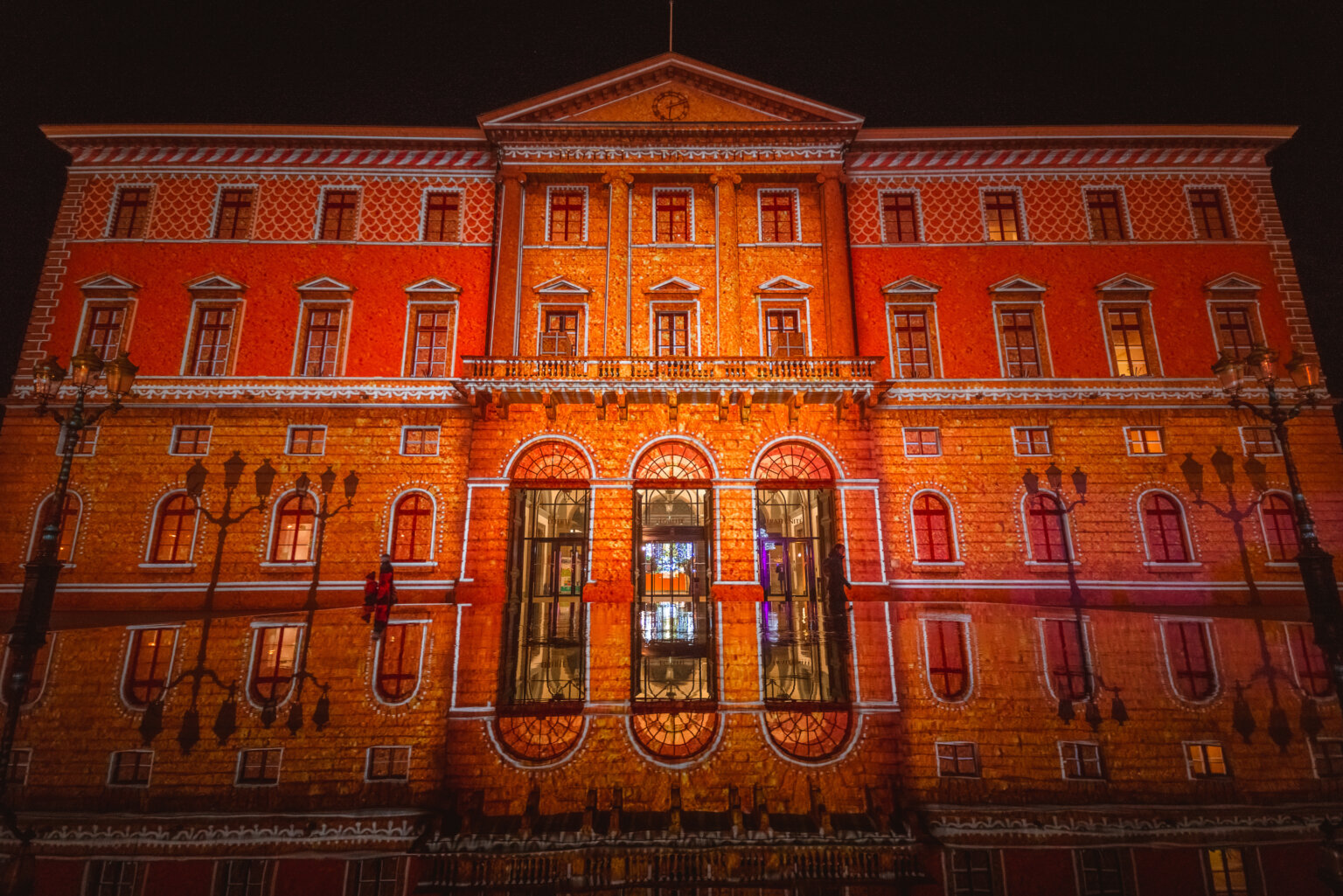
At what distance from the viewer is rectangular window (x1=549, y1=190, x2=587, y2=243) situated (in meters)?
18.4

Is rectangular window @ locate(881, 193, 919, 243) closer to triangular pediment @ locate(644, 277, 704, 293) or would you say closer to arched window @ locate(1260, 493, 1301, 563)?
triangular pediment @ locate(644, 277, 704, 293)

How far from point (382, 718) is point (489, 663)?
273 cm

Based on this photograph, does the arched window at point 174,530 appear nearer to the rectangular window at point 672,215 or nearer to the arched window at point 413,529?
the arched window at point 413,529

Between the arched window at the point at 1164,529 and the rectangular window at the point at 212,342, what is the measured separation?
82.4 feet

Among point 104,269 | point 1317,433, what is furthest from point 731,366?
point 104,269

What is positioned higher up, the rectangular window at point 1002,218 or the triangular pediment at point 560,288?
the rectangular window at point 1002,218

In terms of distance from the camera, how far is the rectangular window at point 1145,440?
16812 mm

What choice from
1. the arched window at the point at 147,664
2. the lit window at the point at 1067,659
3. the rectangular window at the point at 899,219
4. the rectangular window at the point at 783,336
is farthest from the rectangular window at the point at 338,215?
the lit window at the point at 1067,659

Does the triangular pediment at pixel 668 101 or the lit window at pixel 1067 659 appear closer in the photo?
the lit window at pixel 1067 659

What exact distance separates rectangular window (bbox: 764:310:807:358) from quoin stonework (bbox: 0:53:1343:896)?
0.17m

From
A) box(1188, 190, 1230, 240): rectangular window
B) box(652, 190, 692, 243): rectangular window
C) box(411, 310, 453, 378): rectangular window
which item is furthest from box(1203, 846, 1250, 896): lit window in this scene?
box(411, 310, 453, 378): rectangular window

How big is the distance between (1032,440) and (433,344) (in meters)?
16.8

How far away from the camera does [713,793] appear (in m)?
13.9

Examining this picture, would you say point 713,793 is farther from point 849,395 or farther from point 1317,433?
point 1317,433
